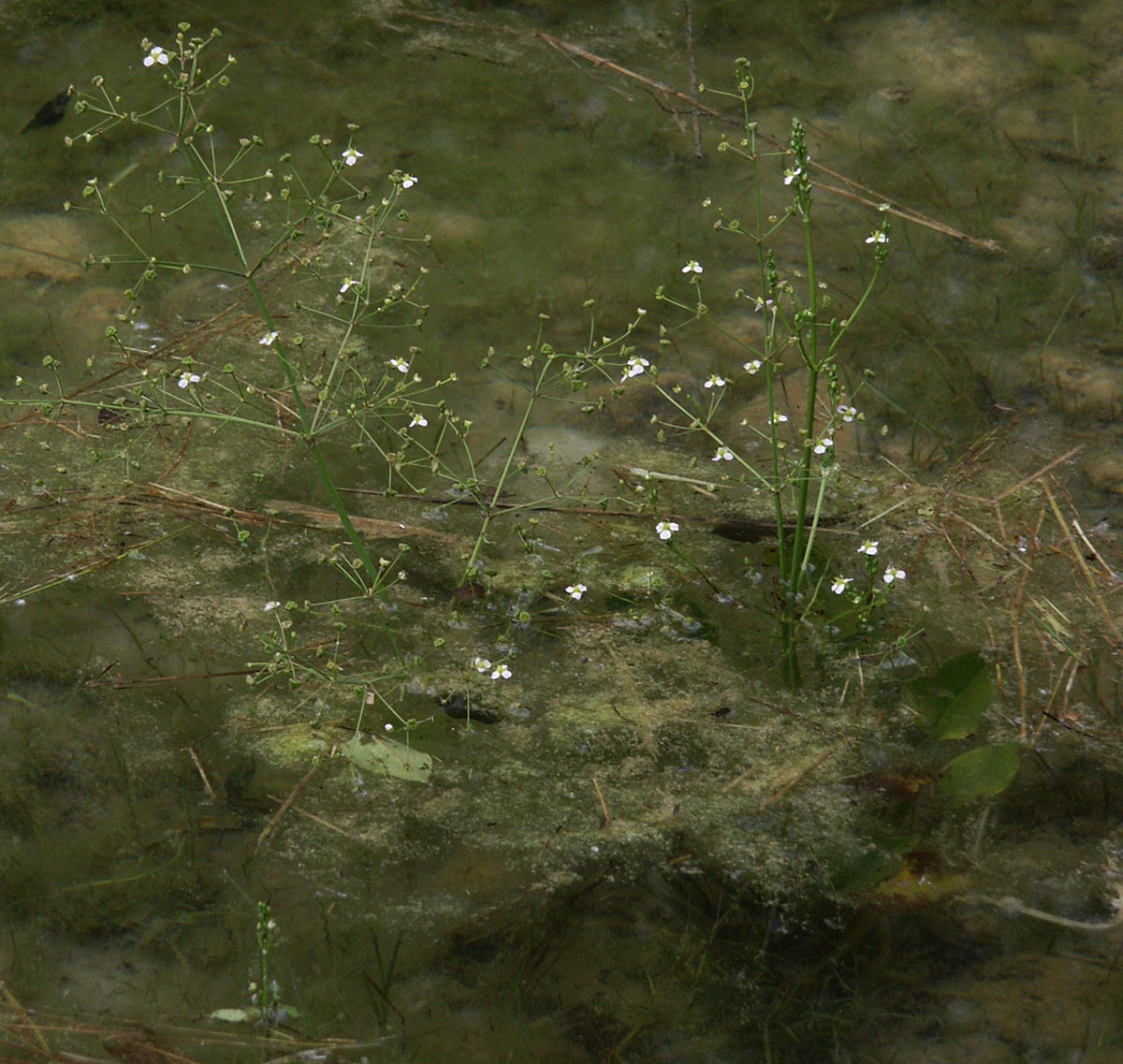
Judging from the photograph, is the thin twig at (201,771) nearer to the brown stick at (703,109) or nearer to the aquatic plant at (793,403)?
the aquatic plant at (793,403)

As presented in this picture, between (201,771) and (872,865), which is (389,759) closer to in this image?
(201,771)

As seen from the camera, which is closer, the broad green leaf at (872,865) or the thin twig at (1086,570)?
the broad green leaf at (872,865)

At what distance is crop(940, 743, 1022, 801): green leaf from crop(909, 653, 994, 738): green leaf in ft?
0.14

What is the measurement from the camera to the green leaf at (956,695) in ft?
6.89

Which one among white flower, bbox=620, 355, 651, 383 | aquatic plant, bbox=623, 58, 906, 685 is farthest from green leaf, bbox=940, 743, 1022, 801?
white flower, bbox=620, 355, 651, 383

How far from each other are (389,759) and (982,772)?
90 cm

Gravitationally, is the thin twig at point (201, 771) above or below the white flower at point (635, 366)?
below

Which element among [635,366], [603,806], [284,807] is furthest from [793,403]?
[284,807]

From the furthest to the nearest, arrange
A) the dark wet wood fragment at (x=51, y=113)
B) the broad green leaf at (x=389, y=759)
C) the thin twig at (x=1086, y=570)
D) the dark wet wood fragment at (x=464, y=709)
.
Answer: the dark wet wood fragment at (x=51, y=113) < the thin twig at (x=1086, y=570) < the dark wet wood fragment at (x=464, y=709) < the broad green leaf at (x=389, y=759)

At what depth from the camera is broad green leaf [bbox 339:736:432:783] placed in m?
2.02

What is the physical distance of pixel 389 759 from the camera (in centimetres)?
203

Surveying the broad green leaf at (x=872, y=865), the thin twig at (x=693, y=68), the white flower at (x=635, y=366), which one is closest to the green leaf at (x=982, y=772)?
the broad green leaf at (x=872, y=865)

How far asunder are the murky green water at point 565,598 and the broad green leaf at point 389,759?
13mm

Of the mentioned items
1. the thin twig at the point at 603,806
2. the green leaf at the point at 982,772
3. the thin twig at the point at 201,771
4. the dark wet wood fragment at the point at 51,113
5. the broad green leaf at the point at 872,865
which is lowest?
the broad green leaf at the point at 872,865
